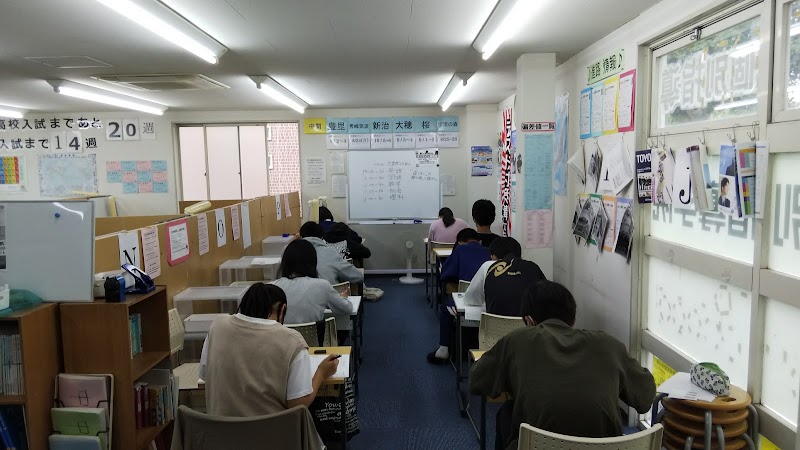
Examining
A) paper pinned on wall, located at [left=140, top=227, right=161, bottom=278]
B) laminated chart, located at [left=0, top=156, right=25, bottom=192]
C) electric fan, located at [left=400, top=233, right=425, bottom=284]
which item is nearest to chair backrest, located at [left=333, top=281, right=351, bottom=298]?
paper pinned on wall, located at [left=140, top=227, right=161, bottom=278]

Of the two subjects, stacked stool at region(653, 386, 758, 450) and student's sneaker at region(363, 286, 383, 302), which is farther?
student's sneaker at region(363, 286, 383, 302)

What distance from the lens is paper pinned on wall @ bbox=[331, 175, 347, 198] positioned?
793 cm

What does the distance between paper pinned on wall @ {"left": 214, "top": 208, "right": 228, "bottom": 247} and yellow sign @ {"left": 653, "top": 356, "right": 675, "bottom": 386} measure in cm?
346

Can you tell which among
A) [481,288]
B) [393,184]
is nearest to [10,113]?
[393,184]

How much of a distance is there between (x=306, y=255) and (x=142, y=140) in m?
5.72

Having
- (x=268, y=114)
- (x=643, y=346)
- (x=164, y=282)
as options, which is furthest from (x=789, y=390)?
(x=268, y=114)

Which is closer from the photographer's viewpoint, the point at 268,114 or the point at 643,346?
the point at 643,346

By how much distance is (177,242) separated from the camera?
352cm

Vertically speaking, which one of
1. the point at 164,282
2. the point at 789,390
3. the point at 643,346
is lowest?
the point at 643,346

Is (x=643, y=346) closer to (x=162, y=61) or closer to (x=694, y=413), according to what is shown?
(x=694, y=413)

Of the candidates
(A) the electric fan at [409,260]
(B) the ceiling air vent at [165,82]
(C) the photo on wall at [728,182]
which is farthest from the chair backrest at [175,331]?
(A) the electric fan at [409,260]

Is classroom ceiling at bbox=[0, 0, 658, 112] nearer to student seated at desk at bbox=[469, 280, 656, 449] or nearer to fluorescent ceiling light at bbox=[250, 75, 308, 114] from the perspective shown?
fluorescent ceiling light at bbox=[250, 75, 308, 114]

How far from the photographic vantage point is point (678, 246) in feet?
9.18

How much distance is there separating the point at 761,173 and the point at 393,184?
6.09m
